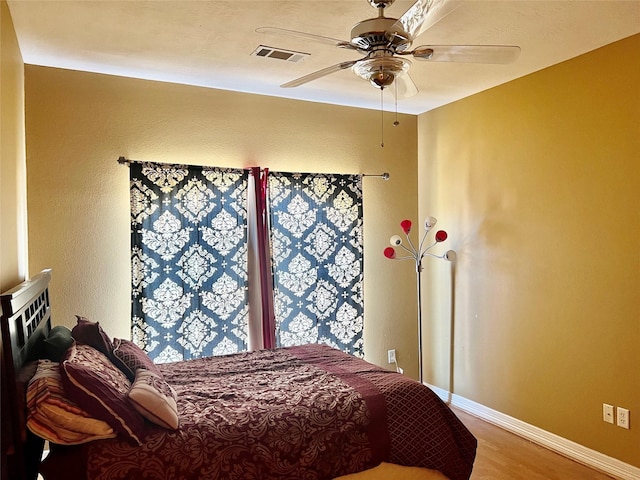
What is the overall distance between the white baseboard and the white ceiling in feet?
8.46

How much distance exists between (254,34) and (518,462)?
3132mm

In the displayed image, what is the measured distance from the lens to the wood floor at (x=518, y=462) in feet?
10.4

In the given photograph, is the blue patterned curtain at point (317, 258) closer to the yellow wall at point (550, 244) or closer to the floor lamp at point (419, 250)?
the floor lamp at point (419, 250)

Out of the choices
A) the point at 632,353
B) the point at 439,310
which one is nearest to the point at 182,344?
the point at 439,310

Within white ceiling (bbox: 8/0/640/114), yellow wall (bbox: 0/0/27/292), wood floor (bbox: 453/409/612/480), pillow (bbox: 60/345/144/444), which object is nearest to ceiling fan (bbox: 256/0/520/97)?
white ceiling (bbox: 8/0/640/114)

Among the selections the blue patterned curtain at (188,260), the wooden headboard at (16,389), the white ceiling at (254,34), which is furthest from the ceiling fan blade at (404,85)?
the wooden headboard at (16,389)

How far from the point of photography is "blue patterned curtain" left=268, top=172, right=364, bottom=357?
167 inches

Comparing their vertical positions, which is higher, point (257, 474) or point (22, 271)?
point (22, 271)

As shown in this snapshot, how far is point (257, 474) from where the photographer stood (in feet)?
7.02

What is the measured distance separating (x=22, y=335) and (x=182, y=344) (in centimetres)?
178

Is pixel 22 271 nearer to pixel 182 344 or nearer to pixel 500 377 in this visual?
pixel 182 344

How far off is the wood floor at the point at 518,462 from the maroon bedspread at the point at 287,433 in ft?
2.42

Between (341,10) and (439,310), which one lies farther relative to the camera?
(439,310)

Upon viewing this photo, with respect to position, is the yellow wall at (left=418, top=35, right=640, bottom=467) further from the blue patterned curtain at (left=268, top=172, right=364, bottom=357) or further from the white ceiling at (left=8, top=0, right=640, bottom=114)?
the blue patterned curtain at (left=268, top=172, right=364, bottom=357)
